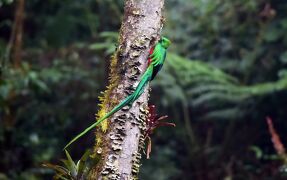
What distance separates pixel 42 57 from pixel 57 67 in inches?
25.7

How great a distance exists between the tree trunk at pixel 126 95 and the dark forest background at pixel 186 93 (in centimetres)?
254

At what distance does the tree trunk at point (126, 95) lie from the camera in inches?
72.1

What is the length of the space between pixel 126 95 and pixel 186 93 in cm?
345

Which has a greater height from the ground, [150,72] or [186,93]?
[186,93]

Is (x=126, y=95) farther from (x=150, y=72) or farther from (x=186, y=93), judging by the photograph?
(x=186, y=93)

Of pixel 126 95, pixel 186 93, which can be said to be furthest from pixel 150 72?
pixel 186 93

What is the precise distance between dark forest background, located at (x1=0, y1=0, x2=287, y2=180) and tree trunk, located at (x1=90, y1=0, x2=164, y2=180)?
2.54 metres

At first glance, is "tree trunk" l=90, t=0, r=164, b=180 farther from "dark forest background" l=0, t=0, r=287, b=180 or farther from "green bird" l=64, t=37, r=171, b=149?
"dark forest background" l=0, t=0, r=287, b=180

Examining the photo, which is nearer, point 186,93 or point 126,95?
point 126,95

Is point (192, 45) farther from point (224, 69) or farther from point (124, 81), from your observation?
point (124, 81)

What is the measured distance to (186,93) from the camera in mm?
5258

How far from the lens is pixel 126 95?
6.06ft

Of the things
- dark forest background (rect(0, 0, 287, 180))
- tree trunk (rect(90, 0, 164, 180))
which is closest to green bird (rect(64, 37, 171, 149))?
tree trunk (rect(90, 0, 164, 180))

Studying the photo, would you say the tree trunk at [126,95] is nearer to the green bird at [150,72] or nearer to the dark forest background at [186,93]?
the green bird at [150,72]
